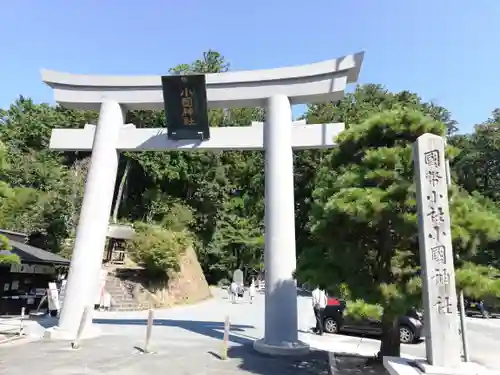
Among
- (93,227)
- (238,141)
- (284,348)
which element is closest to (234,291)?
(93,227)

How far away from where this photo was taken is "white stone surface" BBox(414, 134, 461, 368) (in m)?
4.95

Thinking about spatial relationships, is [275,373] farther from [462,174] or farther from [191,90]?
[462,174]

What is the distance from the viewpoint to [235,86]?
1137 cm

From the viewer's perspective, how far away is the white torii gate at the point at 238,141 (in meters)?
9.72

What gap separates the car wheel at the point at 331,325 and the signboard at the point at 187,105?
7.78 m

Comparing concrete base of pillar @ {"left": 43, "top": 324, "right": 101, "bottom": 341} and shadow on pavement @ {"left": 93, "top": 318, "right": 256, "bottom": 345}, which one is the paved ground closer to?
shadow on pavement @ {"left": 93, "top": 318, "right": 256, "bottom": 345}

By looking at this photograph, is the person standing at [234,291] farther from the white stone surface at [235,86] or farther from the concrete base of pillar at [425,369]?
the concrete base of pillar at [425,369]

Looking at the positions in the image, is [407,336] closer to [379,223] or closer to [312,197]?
[312,197]

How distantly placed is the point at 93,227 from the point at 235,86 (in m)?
5.80

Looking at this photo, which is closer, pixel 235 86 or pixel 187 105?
pixel 187 105

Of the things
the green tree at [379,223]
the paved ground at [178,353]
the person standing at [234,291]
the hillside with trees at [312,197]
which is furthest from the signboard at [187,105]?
the person standing at [234,291]

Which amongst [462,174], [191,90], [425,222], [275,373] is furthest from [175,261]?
[462,174]

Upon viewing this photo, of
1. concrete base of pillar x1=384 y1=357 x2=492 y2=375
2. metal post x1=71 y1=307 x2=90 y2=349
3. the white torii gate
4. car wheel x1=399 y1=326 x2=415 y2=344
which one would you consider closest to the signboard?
the white torii gate

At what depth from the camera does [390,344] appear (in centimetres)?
744
